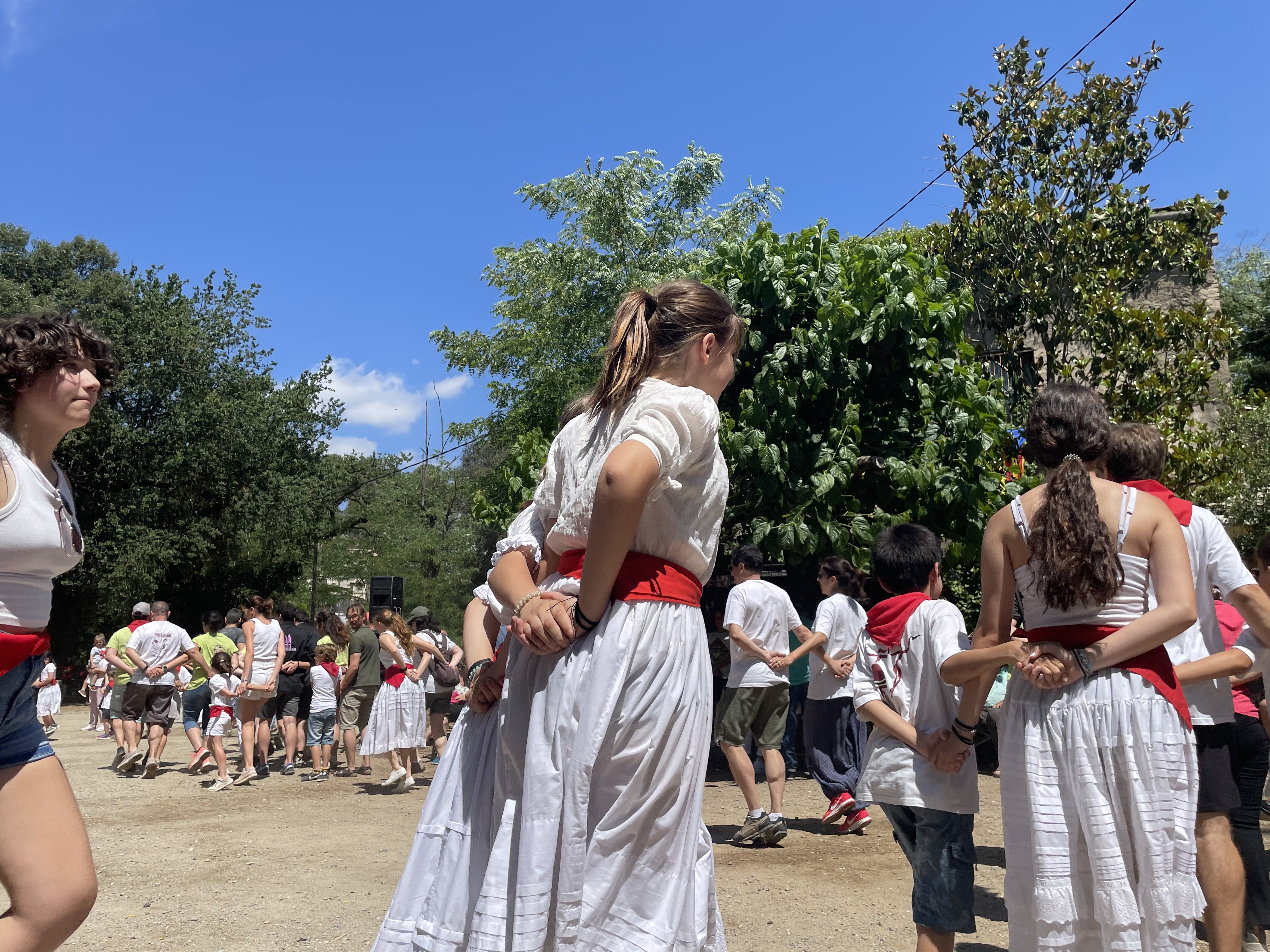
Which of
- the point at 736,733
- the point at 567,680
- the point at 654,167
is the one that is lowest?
the point at 736,733

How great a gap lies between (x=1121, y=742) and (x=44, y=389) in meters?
2.98

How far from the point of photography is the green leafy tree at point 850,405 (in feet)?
31.4

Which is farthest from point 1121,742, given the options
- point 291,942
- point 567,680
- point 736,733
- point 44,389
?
point 736,733

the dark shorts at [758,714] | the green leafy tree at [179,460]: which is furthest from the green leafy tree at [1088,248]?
the green leafy tree at [179,460]

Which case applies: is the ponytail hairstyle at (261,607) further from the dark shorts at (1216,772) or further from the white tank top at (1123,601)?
the white tank top at (1123,601)

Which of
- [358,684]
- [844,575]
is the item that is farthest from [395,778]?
[844,575]

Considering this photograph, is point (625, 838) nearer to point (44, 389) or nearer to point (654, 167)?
point (44, 389)

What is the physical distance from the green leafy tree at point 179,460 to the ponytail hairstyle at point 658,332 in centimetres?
2735

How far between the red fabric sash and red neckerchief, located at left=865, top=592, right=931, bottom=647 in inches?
300

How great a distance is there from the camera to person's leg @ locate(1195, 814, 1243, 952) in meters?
3.47

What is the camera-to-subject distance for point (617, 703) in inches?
82.7

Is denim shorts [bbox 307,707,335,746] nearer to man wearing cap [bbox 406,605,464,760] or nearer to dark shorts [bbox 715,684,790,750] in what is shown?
man wearing cap [bbox 406,605,464,760]

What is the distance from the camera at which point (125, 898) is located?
585 cm

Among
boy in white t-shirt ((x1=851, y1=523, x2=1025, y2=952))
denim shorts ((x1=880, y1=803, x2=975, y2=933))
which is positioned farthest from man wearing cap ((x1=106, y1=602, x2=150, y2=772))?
denim shorts ((x1=880, y1=803, x2=975, y2=933))
